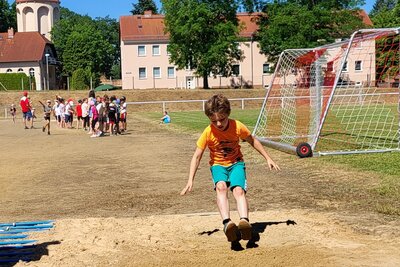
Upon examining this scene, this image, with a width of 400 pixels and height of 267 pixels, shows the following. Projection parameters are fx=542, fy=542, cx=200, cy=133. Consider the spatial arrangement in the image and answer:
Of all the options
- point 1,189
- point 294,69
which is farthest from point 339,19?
point 1,189

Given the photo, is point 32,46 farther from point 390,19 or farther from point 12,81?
point 390,19

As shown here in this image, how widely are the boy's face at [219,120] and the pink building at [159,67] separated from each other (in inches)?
2665

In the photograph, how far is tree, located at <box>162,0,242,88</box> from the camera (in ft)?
196

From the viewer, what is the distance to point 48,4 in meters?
89.2

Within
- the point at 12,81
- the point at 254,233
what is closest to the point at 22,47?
the point at 12,81

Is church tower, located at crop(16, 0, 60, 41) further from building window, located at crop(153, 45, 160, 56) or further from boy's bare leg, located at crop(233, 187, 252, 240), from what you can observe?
boy's bare leg, located at crop(233, 187, 252, 240)

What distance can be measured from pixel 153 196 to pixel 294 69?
539 inches

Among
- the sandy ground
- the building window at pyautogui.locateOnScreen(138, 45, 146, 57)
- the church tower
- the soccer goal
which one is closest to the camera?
the sandy ground

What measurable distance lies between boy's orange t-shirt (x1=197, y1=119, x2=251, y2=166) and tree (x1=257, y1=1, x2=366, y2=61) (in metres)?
53.2

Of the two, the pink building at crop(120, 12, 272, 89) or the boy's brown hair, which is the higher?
the pink building at crop(120, 12, 272, 89)

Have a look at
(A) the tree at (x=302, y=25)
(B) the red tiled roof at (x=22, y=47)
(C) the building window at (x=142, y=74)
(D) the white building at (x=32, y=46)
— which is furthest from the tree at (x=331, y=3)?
(B) the red tiled roof at (x=22, y=47)

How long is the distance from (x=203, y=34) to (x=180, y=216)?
55.6 metres

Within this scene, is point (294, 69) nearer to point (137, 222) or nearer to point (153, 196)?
point (153, 196)

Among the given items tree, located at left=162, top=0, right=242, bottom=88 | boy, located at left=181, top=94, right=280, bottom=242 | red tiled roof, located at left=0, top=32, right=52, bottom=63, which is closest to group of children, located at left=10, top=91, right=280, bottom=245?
boy, located at left=181, top=94, right=280, bottom=242
